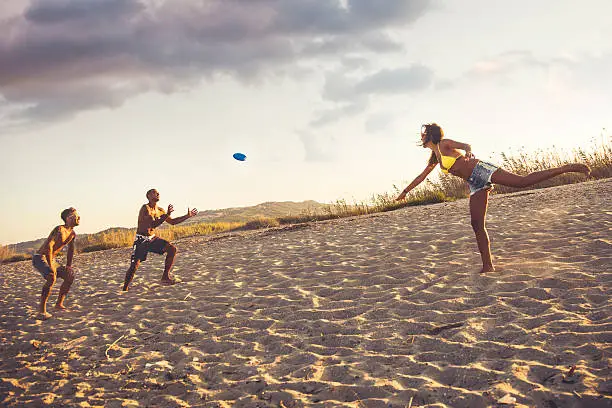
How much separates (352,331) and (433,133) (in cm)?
269

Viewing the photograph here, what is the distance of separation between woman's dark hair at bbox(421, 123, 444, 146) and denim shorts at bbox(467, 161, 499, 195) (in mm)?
572

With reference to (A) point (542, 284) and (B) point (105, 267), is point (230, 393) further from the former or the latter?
(B) point (105, 267)

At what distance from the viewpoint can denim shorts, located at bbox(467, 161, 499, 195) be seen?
6.11 metres

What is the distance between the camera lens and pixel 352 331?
5164 mm

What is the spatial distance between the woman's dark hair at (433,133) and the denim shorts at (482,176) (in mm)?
572

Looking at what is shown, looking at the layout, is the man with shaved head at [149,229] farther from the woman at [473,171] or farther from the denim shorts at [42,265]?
the woman at [473,171]

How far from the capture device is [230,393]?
13.6 feet

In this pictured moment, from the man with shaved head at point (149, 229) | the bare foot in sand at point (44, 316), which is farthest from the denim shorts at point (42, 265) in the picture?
the man with shaved head at point (149, 229)

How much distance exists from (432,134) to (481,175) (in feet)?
2.53

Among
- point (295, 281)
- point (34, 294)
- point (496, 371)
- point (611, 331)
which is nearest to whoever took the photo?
point (496, 371)

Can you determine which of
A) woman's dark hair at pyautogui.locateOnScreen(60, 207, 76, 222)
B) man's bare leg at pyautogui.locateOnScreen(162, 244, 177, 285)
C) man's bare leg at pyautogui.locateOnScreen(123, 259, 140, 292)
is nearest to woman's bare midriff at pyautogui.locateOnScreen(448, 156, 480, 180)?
man's bare leg at pyautogui.locateOnScreen(162, 244, 177, 285)

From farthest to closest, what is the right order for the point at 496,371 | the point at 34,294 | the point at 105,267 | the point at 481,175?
the point at 105,267, the point at 34,294, the point at 481,175, the point at 496,371

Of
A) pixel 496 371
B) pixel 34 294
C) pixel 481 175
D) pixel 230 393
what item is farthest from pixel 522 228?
pixel 34 294

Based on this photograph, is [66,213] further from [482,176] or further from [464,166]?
[482,176]
